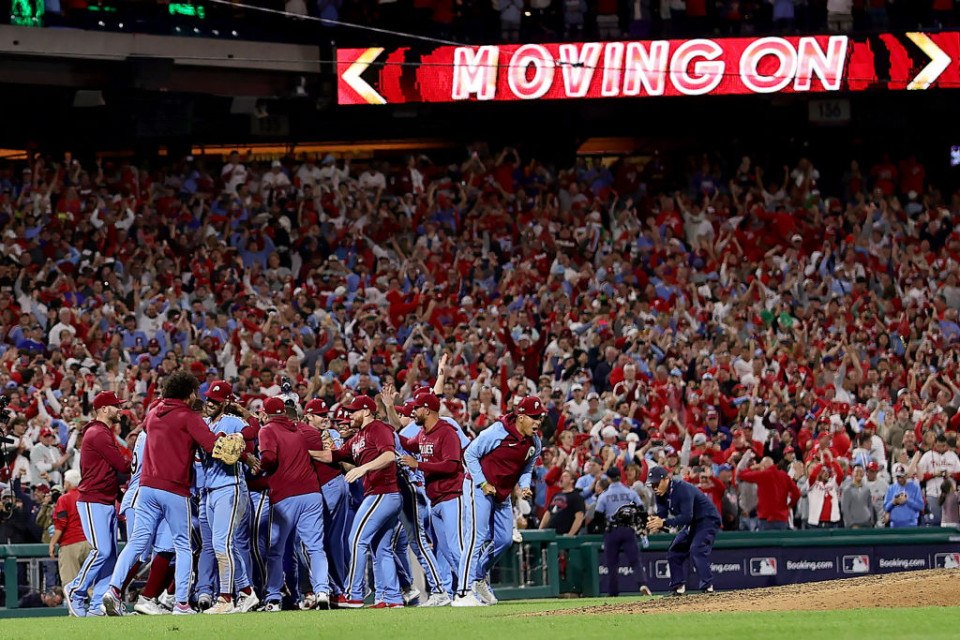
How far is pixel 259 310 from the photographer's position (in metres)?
21.7

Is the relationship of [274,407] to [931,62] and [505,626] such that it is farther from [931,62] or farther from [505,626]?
[931,62]

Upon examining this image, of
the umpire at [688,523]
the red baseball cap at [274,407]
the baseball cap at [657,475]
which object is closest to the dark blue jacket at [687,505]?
the umpire at [688,523]

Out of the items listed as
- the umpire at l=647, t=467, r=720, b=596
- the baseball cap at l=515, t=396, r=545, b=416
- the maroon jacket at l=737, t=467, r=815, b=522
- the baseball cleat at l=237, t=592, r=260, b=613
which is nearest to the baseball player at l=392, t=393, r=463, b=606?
the baseball cap at l=515, t=396, r=545, b=416

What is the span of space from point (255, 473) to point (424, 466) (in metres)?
1.43

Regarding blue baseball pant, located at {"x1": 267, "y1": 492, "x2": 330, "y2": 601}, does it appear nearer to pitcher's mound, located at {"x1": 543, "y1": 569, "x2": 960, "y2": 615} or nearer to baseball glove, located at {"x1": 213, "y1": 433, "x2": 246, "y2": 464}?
baseball glove, located at {"x1": 213, "y1": 433, "x2": 246, "y2": 464}

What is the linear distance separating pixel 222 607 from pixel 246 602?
312mm

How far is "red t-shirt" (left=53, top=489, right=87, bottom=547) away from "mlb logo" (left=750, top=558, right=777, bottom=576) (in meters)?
7.53

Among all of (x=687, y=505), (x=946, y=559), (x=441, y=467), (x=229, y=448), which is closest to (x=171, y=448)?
(x=229, y=448)

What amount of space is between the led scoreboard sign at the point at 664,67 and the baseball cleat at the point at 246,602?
13.1m

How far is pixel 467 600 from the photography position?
12.9 metres

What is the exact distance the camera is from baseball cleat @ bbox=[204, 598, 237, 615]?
12.7m

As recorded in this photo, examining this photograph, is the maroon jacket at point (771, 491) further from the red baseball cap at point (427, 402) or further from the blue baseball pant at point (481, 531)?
the red baseball cap at point (427, 402)

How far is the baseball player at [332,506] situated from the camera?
45.3ft

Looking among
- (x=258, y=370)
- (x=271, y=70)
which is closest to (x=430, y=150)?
(x=271, y=70)
